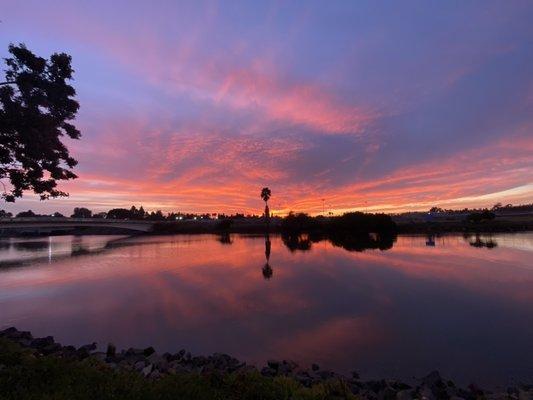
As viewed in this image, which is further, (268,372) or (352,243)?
(352,243)

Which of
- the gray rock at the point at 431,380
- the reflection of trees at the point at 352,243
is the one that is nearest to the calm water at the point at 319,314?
the gray rock at the point at 431,380

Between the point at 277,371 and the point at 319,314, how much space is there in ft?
32.6

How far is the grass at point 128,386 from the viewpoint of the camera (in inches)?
363

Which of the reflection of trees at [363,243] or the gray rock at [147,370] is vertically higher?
the reflection of trees at [363,243]

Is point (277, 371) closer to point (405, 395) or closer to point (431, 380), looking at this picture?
point (405, 395)

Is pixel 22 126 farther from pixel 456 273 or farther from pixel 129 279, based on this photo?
pixel 456 273

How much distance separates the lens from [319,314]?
23.6 metres

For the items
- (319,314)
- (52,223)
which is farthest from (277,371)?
(52,223)

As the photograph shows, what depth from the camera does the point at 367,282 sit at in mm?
34812

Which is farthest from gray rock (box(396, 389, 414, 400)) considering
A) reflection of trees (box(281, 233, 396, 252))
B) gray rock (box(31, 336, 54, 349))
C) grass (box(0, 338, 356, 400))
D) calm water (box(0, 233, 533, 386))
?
reflection of trees (box(281, 233, 396, 252))

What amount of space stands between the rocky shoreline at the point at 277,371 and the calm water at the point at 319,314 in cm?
154

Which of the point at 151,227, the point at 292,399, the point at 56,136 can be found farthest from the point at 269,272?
the point at 151,227

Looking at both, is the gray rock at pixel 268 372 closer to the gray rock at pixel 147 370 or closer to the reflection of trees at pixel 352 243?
the gray rock at pixel 147 370

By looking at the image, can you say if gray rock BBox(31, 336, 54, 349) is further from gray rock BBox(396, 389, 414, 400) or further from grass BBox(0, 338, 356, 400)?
gray rock BBox(396, 389, 414, 400)
